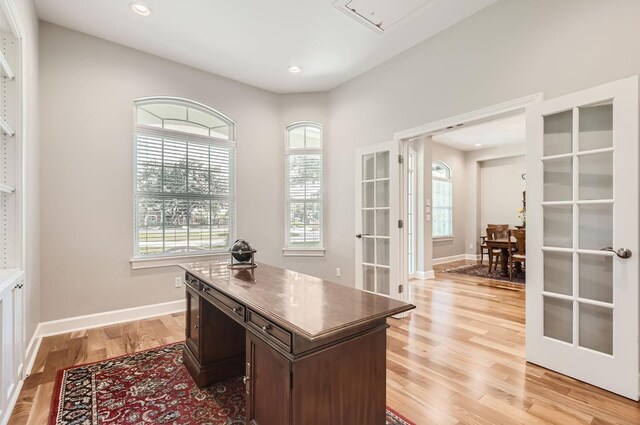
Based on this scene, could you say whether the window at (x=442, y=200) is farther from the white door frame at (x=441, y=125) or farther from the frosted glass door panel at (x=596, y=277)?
the frosted glass door panel at (x=596, y=277)

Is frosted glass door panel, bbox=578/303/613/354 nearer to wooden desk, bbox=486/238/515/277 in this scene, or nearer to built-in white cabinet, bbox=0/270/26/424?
built-in white cabinet, bbox=0/270/26/424

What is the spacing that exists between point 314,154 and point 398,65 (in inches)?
69.4

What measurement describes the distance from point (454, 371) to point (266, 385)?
169 centimetres

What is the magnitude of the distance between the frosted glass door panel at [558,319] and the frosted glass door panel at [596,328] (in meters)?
0.07

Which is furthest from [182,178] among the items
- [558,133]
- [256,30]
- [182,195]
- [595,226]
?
[595,226]

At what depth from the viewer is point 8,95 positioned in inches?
80.7

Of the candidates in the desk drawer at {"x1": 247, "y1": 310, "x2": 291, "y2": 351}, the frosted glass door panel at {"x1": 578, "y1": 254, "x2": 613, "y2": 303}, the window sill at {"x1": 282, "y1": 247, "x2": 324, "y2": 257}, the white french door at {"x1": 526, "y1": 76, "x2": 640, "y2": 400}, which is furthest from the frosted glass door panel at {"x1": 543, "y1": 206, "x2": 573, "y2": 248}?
the window sill at {"x1": 282, "y1": 247, "x2": 324, "y2": 257}

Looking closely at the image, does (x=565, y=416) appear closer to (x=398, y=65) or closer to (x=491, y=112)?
(x=491, y=112)

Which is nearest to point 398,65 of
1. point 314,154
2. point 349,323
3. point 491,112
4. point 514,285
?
point 491,112

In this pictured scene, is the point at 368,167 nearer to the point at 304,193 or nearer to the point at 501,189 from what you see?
the point at 304,193

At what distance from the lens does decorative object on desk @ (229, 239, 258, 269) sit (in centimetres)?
235

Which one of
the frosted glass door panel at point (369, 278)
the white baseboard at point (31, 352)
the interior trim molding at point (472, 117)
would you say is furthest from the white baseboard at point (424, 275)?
the white baseboard at point (31, 352)

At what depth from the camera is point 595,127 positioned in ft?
7.10

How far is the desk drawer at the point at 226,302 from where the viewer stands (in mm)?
1592
